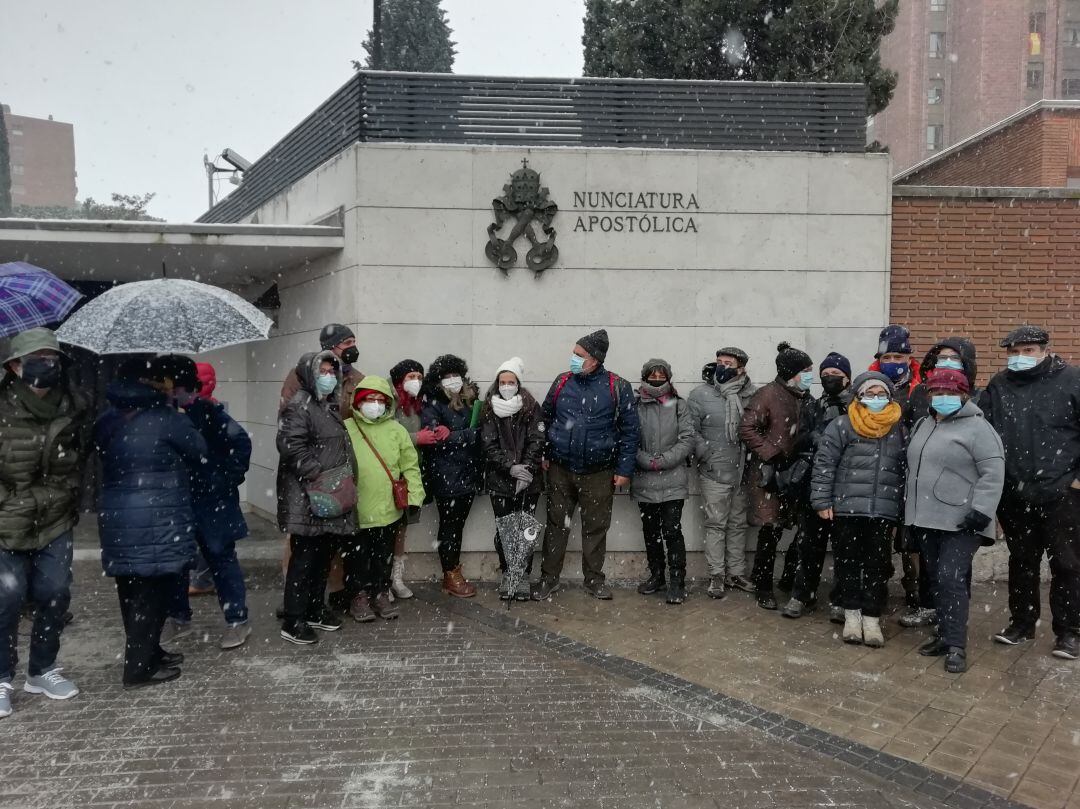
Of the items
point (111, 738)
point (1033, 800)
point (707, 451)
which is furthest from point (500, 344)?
point (1033, 800)

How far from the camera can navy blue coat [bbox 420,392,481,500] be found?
6570 millimetres

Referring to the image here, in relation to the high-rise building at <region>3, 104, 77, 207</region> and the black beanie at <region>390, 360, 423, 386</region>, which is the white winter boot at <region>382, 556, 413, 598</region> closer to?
the black beanie at <region>390, 360, 423, 386</region>

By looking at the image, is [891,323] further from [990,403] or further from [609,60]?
[609,60]

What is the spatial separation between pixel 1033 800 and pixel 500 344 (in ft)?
16.6

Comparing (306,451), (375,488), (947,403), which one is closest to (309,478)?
(306,451)

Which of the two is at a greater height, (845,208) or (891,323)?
(845,208)

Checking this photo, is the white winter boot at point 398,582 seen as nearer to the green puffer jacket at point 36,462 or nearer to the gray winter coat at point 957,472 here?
the green puffer jacket at point 36,462

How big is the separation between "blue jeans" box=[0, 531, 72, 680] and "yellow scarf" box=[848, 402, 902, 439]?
17.0 feet

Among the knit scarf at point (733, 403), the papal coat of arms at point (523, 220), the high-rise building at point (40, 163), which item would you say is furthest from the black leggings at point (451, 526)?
the high-rise building at point (40, 163)

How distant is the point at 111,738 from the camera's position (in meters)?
4.21

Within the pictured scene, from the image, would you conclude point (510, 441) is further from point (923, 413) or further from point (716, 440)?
point (923, 413)

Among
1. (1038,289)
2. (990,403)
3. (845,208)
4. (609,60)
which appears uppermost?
(609,60)

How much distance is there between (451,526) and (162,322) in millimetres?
3025

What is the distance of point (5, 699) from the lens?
4504mm
